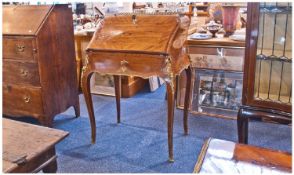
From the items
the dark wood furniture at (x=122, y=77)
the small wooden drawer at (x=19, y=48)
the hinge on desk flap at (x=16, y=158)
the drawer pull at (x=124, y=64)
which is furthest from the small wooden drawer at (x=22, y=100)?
the hinge on desk flap at (x=16, y=158)

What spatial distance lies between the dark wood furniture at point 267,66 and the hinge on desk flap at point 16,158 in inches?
41.4

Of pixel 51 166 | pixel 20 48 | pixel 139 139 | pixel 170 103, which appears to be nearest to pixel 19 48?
pixel 20 48

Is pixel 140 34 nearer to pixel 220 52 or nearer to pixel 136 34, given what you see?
pixel 136 34

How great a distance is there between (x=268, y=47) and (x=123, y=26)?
0.92m

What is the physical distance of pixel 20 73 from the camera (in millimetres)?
2494

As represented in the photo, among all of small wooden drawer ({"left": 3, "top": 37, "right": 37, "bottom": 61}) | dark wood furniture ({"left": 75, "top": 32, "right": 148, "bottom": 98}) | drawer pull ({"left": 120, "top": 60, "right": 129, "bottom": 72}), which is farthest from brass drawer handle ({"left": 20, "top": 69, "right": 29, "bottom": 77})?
dark wood furniture ({"left": 75, "top": 32, "right": 148, "bottom": 98})

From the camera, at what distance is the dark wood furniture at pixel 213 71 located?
8.87ft

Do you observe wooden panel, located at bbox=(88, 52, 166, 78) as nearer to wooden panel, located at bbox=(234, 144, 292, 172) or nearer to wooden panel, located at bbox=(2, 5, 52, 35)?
wooden panel, located at bbox=(2, 5, 52, 35)

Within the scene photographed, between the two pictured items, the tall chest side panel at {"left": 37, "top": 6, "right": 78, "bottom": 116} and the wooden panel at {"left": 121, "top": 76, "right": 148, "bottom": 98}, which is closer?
the tall chest side panel at {"left": 37, "top": 6, "right": 78, "bottom": 116}

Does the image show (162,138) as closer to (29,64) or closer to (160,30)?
(160,30)

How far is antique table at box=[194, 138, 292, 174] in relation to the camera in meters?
1.20

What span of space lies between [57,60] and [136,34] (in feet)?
2.72

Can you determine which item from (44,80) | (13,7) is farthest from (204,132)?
(13,7)

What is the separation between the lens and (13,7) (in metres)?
2.55
